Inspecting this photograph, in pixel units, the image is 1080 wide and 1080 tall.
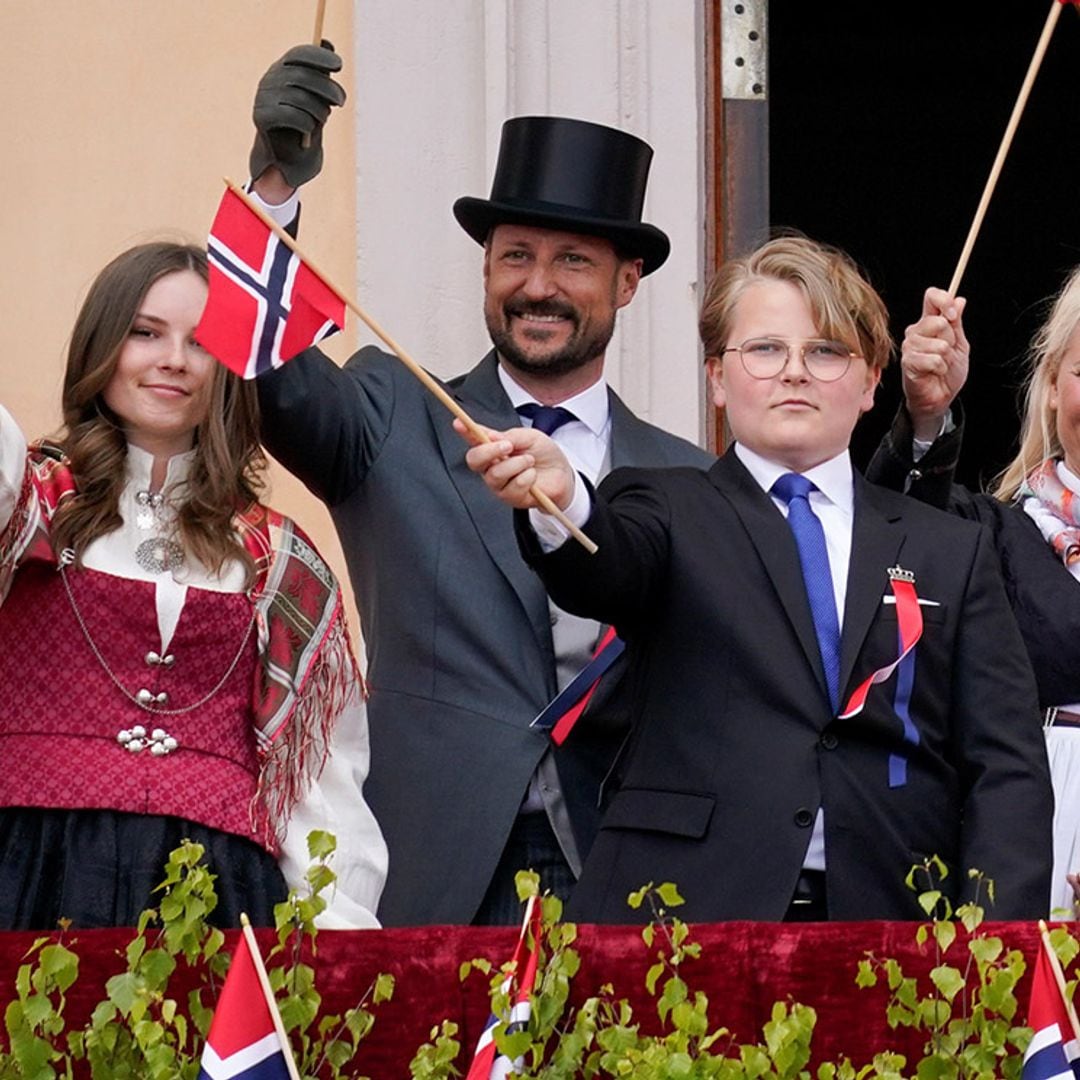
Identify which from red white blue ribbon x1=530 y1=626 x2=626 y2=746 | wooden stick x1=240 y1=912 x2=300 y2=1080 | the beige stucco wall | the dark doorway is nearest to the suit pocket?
red white blue ribbon x1=530 y1=626 x2=626 y2=746

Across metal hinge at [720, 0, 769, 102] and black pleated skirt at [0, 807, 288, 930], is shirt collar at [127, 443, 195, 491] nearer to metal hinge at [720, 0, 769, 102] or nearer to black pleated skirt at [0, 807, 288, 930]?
black pleated skirt at [0, 807, 288, 930]

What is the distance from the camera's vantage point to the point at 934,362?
430cm

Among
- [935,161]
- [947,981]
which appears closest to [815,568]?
[947,981]

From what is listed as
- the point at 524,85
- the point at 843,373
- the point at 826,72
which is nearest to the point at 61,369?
the point at 524,85

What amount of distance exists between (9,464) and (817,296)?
1157 millimetres

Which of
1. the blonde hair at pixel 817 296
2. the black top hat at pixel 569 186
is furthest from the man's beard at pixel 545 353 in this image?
the blonde hair at pixel 817 296

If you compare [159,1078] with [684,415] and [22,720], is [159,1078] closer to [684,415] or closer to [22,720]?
[22,720]

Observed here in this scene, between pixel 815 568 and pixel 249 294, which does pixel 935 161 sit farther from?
pixel 249 294

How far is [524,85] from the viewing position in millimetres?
5523

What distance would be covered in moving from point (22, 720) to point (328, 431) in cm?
69

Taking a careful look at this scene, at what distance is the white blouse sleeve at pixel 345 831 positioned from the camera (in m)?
3.95

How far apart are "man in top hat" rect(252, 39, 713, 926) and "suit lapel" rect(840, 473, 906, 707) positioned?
17.4 inches

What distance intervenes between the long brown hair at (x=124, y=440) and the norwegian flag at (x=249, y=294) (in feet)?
0.83

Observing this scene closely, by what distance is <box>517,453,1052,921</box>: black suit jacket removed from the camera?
3.72m
